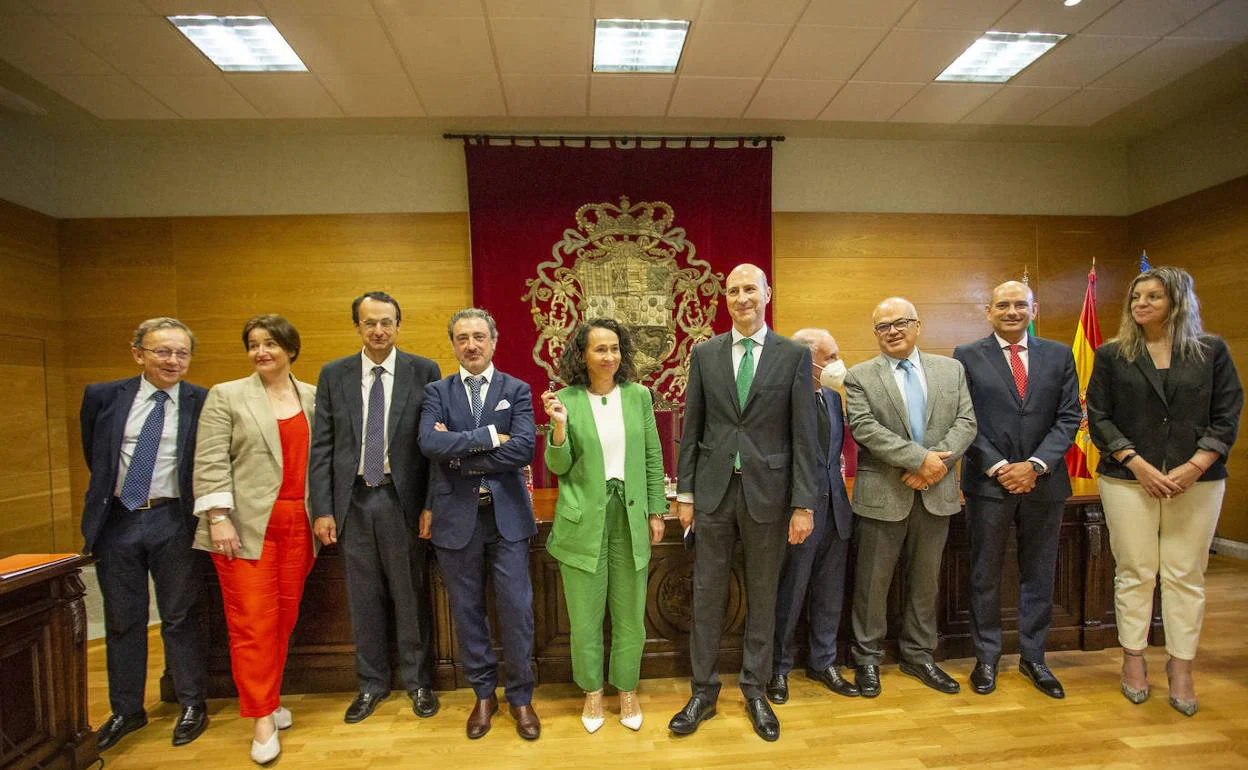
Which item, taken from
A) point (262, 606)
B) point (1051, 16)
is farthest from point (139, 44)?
point (1051, 16)

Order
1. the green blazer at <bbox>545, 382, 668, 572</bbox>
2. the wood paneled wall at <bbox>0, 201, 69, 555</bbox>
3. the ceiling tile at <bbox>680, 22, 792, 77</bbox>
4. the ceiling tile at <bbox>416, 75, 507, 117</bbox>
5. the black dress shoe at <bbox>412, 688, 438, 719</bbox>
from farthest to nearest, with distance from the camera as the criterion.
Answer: the wood paneled wall at <bbox>0, 201, 69, 555</bbox> < the ceiling tile at <bbox>416, 75, 507, 117</bbox> < the ceiling tile at <bbox>680, 22, 792, 77</bbox> < the black dress shoe at <bbox>412, 688, 438, 719</bbox> < the green blazer at <bbox>545, 382, 668, 572</bbox>

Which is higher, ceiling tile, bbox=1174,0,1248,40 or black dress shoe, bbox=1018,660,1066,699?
ceiling tile, bbox=1174,0,1248,40

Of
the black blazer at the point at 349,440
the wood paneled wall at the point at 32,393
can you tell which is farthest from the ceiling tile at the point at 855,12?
the wood paneled wall at the point at 32,393

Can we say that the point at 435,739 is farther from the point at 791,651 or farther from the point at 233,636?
the point at 791,651

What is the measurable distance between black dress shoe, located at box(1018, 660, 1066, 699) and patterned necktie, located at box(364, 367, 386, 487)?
2890 millimetres

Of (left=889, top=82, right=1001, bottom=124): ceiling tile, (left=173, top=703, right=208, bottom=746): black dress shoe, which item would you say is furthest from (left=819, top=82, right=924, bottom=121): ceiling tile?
(left=173, top=703, right=208, bottom=746): black dress shoe

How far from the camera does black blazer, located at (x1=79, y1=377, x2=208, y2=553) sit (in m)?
2.18

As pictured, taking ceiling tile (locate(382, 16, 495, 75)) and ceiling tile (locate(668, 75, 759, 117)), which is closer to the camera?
ceiling tile (locate(382, 16, 495, 75))

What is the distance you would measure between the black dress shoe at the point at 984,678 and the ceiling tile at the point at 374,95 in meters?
4.66

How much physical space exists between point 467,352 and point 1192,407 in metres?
2.85

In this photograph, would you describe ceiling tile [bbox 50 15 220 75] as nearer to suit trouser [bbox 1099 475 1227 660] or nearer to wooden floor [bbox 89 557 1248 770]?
wooden floor [bbox 89 557 1248 770]

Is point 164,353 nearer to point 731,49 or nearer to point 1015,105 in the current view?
point 731,49

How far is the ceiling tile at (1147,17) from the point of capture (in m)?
3.18

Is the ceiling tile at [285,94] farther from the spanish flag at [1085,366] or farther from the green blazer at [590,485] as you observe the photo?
the spanish flag at [1085,366]
